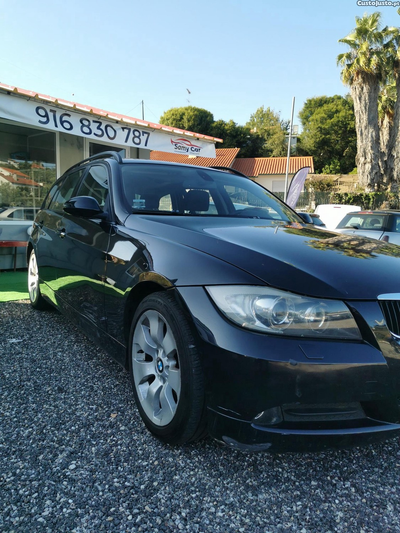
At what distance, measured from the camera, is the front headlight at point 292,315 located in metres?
1.63

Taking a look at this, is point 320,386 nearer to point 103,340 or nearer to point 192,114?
point 103,340

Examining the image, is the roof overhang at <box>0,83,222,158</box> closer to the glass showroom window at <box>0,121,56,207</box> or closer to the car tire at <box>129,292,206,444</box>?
the glass showroom window at <box>0,121,56,207</box>

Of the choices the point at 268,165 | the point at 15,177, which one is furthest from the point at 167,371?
the point at 268,165

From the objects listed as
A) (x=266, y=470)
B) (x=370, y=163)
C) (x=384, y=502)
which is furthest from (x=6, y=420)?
(x=370, y=163)

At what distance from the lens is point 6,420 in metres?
2.32

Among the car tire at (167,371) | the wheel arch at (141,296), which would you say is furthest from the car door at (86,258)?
the car tire at (167,371)

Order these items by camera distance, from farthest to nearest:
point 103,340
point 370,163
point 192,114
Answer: point 192,114 < point 370,163 < point 103,340

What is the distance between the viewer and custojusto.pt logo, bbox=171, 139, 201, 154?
368 inches

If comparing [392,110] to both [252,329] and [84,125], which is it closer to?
[84,125]

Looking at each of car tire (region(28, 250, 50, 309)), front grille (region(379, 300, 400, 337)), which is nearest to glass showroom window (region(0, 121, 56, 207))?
car tire (region(28, 250, 50, 309))

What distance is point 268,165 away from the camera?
1528 inches

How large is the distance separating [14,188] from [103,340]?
7.00 metres

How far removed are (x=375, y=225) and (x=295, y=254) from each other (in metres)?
6.58

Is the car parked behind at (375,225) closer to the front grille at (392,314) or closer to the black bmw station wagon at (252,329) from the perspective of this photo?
the black bmw station wagon at (252,329)
